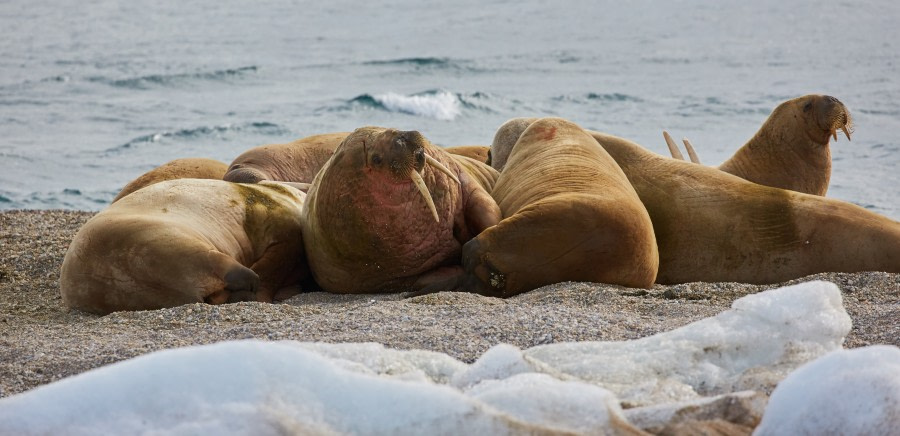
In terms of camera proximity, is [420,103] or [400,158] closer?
[400,158]

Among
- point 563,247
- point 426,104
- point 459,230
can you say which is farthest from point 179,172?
point 426,104

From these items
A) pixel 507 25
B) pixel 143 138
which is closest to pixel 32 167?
pixel 143 138

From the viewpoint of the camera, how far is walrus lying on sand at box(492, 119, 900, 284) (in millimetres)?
5949

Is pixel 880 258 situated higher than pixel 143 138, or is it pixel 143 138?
pixel 880 258

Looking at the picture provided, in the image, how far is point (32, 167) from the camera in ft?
55.7

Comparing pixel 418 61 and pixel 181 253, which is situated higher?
pixel 181 253

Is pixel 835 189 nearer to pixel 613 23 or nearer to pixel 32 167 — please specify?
pixel 32 167

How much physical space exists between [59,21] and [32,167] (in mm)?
23720

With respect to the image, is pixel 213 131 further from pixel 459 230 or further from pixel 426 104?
pixel 459 230

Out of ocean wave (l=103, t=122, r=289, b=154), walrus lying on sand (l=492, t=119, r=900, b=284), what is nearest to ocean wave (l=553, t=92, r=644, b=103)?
ocean wave (l=103, t=122, r=289, b=154)

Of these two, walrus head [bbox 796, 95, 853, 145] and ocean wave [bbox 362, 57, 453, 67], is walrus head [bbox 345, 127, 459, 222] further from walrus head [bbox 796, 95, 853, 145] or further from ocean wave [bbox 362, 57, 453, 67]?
ocean wave [bbox 362, 57, 453, 67]

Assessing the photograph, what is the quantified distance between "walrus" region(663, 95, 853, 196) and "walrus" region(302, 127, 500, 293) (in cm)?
234

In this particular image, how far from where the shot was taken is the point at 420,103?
2219 centimetres

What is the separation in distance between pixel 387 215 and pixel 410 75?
70.3 feet
